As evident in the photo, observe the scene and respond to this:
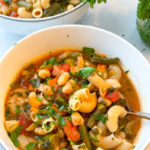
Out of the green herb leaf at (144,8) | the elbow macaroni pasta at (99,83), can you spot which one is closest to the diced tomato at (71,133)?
the elbow macaroni pasta at (99,83)

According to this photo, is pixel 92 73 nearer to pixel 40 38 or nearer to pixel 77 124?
pixel 77 124

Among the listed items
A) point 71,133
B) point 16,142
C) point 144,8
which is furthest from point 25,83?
point 144,8

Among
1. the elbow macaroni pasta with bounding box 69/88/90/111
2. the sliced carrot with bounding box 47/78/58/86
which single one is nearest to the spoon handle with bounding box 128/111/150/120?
the elbow macaroni pasta with bounding box 69/88/90/111

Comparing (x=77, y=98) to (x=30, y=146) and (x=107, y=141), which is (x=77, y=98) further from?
(x=30, y=146)

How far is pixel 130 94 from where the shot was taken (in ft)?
5.11

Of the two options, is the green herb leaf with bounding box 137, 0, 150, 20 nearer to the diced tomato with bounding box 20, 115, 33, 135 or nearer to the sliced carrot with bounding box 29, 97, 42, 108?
the sliced carrot with bounding box 29, 97, 42, 108

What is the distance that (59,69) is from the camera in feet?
4.95

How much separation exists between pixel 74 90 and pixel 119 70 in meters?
0.45

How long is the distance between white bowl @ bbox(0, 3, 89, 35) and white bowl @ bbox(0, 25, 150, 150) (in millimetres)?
140

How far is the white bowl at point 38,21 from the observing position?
5.14 feet

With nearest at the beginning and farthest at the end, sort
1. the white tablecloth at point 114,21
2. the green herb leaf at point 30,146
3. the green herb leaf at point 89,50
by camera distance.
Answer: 1. the green herb leaf at point 30,146
2. the green herb leaf at point 89,50
3. the white tablecloth at point 114,21

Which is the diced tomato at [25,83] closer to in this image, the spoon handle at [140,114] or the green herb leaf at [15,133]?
the green herb leaf at [15,133]

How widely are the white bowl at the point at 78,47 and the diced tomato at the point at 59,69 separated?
0.80 ft

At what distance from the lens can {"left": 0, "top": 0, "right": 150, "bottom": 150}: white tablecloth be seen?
191 cm
